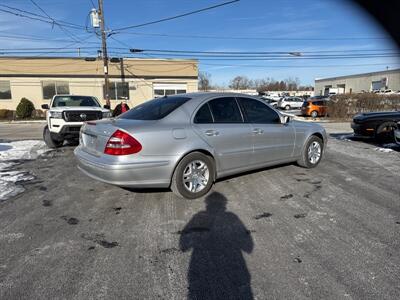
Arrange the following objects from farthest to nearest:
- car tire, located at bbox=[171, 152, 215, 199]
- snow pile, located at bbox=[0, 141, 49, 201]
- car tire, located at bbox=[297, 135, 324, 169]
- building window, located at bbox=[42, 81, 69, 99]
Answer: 1. building window, located at bbox=[42, 81, 69, 99]
2. car tire, located at bbox=[297, 135, 324, 169]
3. snow pile, located at bbox=[0, 141, 49, 201]
4. car tire, located at bbox=[171, 152, 215, 199]

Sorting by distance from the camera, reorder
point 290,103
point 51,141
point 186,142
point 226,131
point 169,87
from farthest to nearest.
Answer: point 290,103
point 169,87
point 51,141
point 226,131
point 186,142

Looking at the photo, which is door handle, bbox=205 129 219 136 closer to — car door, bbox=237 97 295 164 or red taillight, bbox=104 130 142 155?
car door, bbox=237 97 295 164

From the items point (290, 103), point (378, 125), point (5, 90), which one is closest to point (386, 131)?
point (378, 125)

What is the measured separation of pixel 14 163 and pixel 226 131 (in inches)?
216

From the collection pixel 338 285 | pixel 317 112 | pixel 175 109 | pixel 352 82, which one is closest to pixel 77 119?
pixel 175 109

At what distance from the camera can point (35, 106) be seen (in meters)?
28.1

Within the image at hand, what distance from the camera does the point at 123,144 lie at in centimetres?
401

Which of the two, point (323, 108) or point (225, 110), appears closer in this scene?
point (225, 110)

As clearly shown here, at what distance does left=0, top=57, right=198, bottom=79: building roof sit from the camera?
90.3 ft

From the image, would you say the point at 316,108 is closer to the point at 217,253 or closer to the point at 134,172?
the point at 134,172

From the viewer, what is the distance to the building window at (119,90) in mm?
28609

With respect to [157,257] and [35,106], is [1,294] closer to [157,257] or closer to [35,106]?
[157,257]

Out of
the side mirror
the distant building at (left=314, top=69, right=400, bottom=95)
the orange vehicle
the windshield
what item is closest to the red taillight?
the side mirror

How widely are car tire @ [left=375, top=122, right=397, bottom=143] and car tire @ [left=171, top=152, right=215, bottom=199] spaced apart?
8087 millimetres
